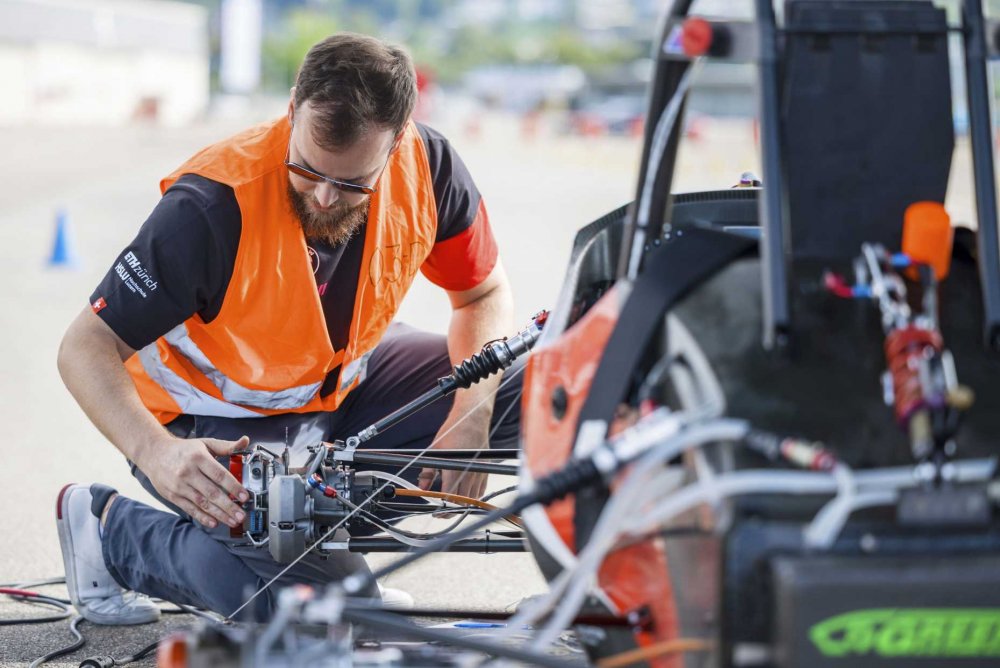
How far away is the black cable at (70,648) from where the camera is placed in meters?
3.00

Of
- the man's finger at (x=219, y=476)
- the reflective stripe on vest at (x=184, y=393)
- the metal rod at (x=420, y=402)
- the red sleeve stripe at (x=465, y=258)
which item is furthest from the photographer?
the red sleeve stripe at (x=465, y=258)

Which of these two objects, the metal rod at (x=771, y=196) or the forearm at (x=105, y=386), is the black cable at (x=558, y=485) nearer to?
the metal rod at (x=771, y=196)

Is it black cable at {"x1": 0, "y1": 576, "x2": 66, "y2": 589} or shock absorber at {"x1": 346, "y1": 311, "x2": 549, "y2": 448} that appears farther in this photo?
black cable at {"x1": 0, "y1": 576, "x2": 66, "y2": 589}

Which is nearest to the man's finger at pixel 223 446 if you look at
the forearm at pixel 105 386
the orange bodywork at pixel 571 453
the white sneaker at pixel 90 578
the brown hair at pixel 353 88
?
the forearm at pixel 105 386

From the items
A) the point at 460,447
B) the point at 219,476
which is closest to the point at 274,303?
the point at 219,476

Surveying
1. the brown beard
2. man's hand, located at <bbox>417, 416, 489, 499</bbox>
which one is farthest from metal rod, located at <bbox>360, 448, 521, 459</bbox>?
the brown beard

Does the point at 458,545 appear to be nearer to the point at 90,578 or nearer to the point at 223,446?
the point at 223,446

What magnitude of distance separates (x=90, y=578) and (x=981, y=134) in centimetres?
256

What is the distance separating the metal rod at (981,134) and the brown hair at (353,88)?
5.04 ft

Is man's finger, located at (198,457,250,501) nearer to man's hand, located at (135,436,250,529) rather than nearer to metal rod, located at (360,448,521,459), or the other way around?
man's hand, located at (135,436,250,529)

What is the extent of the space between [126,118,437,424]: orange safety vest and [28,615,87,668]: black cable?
2.06 feet

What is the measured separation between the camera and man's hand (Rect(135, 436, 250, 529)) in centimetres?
284

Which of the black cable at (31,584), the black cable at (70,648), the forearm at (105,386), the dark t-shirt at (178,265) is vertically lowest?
the black cable at (31,584)

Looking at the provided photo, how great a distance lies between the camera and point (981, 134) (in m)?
1.98
